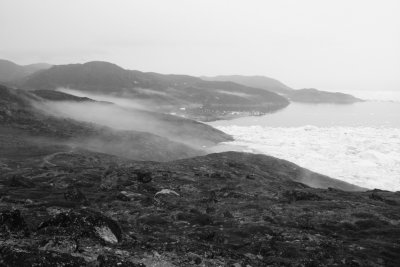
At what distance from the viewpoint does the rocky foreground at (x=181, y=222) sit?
2503 cm

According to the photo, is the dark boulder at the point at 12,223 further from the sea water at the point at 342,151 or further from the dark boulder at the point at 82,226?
the sea water at the point at 342,151

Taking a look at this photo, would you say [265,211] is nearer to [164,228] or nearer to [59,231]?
[164,228]

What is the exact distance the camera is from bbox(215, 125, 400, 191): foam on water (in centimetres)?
11688

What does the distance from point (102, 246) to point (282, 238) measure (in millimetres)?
17330

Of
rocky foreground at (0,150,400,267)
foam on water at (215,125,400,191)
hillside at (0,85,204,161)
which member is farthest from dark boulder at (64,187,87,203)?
foam on water at (215,125,400,191)

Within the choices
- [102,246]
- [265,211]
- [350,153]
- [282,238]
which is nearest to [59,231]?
[102,246]

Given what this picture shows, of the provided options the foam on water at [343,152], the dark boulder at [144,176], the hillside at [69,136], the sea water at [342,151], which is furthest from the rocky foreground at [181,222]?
the hillside at [69,136]

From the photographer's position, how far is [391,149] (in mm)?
146500

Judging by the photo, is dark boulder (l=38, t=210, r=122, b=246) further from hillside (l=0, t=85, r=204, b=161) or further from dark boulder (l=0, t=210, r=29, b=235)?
hillside (l=0, t=85, r=204, b=161)

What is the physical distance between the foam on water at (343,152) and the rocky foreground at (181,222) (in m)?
45.9

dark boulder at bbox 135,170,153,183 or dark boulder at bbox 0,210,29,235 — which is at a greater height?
dark boulder at bbox 0,210,29,235

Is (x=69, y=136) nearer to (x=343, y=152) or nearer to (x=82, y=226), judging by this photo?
(x=343, y=152)

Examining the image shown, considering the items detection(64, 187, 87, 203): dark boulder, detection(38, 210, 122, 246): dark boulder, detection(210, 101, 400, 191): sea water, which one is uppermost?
detection(38, 210, 122, 246): dark boulder

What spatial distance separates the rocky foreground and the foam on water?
150ft
